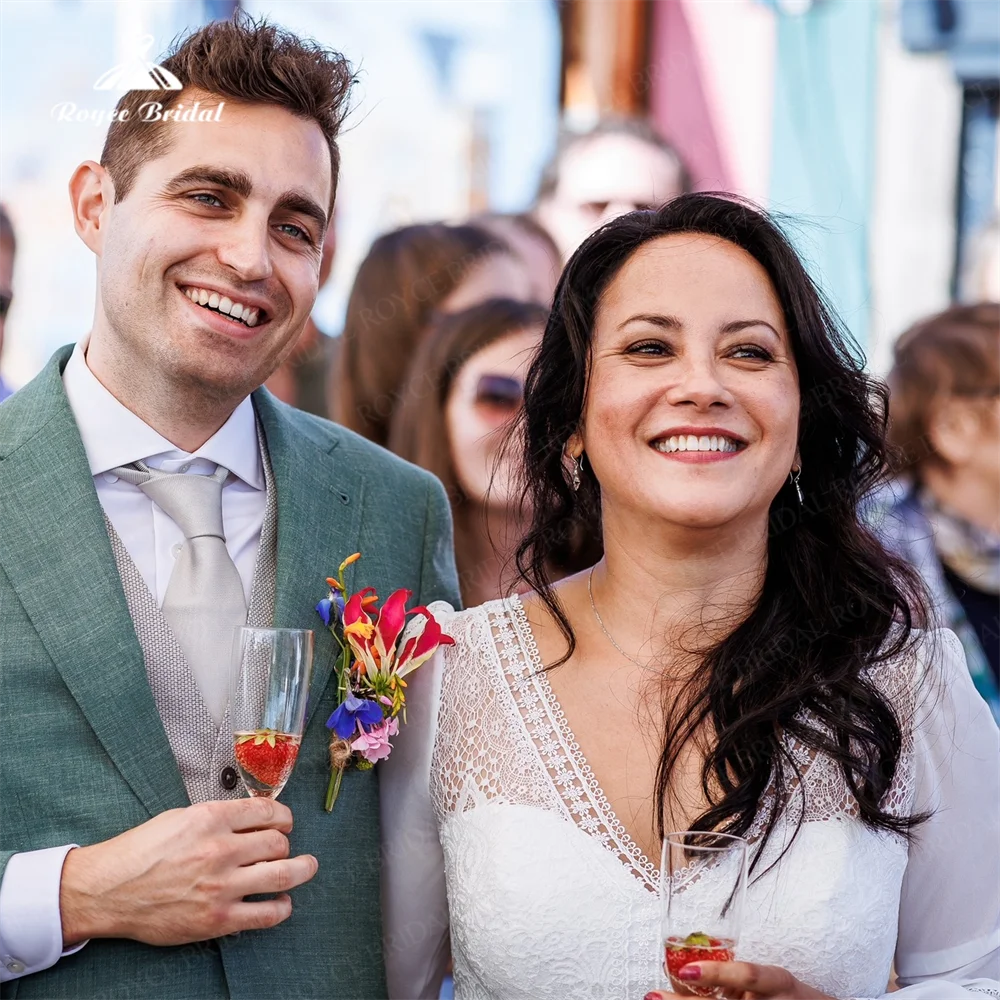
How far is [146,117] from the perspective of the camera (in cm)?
262

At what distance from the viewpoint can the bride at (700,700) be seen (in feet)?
7.55

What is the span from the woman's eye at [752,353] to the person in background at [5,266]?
9.41 ft

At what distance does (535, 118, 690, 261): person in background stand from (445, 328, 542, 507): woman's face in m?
1.11

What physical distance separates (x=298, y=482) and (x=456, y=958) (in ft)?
3.19

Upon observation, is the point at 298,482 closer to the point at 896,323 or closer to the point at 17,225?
the point at 17,225

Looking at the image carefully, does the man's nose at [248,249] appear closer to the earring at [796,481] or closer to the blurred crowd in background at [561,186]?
the earring at [796,481]

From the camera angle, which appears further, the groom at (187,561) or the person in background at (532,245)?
the person in background at (532,245)

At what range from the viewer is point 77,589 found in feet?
7.55

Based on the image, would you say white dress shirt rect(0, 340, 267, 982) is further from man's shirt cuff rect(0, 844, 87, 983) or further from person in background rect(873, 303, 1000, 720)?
person in background rect(873, 303, 1000, 720)

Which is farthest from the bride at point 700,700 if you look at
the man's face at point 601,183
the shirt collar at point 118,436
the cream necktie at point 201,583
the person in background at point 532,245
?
the man's face at point 601,183

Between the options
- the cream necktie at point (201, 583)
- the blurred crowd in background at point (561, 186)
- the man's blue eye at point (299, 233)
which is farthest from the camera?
the blurred crowd in background at point (561, 186)

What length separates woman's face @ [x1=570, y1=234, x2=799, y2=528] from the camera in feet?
7.77

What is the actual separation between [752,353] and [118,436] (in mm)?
1212

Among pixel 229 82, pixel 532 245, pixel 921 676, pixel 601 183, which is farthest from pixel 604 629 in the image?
pixel 601 183
